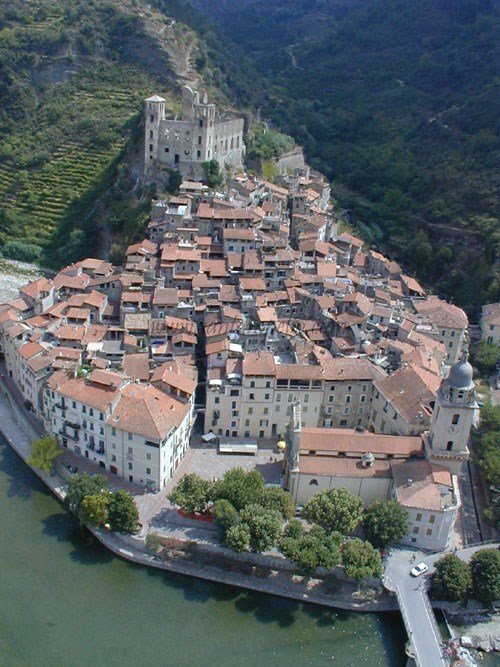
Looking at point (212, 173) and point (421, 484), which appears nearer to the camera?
point (421, 484)

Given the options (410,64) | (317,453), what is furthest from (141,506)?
(410,64)

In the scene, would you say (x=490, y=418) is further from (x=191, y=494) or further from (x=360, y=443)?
(x=191, y=494)

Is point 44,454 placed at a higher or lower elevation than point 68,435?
lower

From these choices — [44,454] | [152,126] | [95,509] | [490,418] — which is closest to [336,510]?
[95,509]

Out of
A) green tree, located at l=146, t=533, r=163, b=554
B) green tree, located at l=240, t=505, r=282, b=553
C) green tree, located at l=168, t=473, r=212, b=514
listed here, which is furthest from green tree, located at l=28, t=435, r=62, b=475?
green tree, located at l=240, t=505, r=282, b=553

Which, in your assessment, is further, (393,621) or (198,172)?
(198,172)

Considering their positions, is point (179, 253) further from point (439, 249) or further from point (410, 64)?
point (410, 64)
